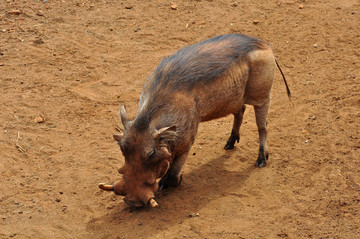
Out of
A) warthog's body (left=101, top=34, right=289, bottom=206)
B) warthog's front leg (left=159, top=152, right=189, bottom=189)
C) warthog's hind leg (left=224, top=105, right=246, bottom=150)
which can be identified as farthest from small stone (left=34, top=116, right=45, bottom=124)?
warthog's hind leg (left=224, top=105, right=246, bottom=150)

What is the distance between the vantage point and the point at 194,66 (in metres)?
5.21

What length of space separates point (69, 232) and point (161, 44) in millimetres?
4461

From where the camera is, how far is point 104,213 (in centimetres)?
502

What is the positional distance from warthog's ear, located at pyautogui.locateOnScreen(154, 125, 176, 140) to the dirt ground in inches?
29.1

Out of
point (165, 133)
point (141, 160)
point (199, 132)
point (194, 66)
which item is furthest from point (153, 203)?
point (199, 132)

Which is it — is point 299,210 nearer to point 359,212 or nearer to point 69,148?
point 359,212

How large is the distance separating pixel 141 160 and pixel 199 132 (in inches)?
81.3

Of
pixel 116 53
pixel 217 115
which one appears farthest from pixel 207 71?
pixel 116 53

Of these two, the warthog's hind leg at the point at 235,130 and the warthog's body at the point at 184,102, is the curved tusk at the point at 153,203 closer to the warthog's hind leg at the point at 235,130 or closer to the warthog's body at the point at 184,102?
the warthog's body at the point at 184,102

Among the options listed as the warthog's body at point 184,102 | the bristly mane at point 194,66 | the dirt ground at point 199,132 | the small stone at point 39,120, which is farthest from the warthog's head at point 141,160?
the small stone at point 39,120

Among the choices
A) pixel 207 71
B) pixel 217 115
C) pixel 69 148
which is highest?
pixel 207 71

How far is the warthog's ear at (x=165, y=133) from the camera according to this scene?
4668mm

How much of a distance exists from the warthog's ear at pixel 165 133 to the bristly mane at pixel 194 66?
14cm

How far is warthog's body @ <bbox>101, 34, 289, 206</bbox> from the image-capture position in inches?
185
